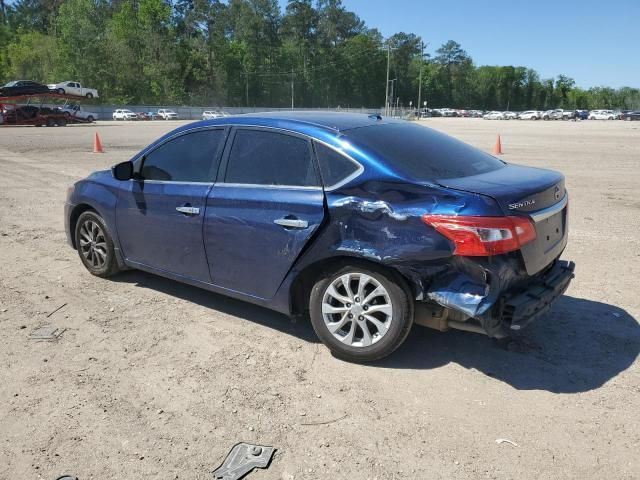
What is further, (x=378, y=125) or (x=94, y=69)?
(x=94, y=69)

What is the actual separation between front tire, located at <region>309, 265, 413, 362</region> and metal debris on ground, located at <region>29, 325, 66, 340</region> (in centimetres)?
206

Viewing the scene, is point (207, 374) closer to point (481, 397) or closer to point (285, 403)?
point (285, 403)

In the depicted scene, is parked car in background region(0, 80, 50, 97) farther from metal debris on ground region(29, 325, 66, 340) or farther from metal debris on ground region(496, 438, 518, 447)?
metal debris on ground region(496, 438, 518, 447)

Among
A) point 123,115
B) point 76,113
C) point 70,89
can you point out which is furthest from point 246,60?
point 76,113

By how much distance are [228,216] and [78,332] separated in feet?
5.03

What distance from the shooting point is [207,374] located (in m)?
3.70

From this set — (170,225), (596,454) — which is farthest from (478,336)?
(170,225)

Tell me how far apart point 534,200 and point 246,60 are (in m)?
Answer: 121

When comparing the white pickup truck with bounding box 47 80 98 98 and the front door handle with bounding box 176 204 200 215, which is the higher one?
the white pickup truck with bounding box 47 80 98 98

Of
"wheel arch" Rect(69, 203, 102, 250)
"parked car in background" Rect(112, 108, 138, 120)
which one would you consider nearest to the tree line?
"parked car in background" Rect(112, 108, 138, 120)

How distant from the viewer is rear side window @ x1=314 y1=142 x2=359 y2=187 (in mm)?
3734

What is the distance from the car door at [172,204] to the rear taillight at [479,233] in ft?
6.65

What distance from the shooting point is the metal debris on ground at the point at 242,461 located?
269 centimetres

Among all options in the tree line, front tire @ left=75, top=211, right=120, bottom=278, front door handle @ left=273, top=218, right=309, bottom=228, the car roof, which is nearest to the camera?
front door handle @ left=273, top=218, right=309, bottom=228
